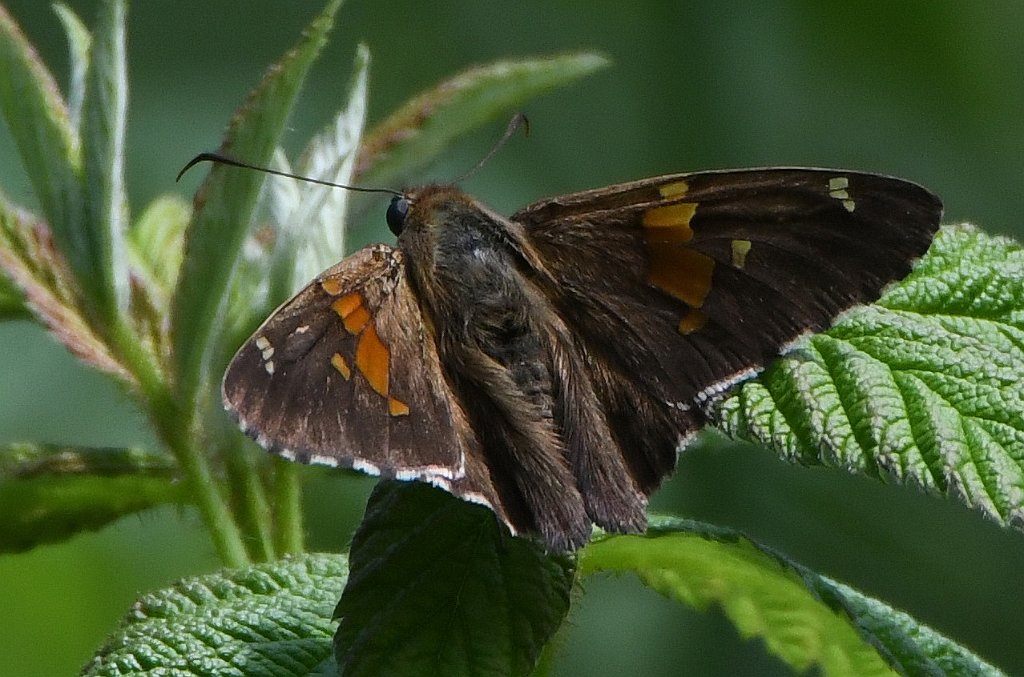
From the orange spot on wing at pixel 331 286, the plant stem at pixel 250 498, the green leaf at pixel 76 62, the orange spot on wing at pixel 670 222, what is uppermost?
the green leaf at pixel 76 62

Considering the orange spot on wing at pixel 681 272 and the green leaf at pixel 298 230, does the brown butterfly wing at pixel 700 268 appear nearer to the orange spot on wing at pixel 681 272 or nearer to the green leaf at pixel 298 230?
the orange spot on wing at pixel 681 272

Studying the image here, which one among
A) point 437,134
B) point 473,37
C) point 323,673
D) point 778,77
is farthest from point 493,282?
point 778,77

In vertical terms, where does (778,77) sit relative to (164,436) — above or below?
above

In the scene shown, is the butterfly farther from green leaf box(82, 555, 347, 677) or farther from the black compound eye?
green leaf box(82, 555, 347, 677)

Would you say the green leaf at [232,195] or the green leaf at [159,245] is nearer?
the green leaf at [232,195]

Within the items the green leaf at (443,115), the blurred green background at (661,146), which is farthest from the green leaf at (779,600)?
the blurred green background at (661,146)

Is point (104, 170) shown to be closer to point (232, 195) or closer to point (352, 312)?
point (232, 195)

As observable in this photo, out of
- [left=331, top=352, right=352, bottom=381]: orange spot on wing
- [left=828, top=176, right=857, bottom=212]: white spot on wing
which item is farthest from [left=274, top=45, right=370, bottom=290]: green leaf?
[left=828, top=176, right=857, bottom=212]: white spot on wing

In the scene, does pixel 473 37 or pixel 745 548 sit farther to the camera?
pixel 473 37

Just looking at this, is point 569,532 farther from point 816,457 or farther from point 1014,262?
point 1014,262
